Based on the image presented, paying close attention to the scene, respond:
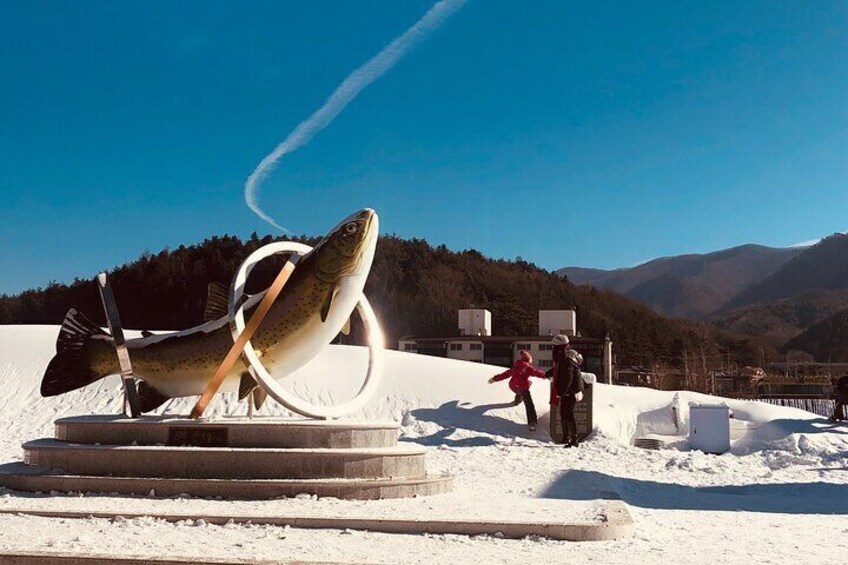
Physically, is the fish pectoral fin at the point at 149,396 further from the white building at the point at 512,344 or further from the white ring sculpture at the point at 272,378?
the white building at the point at 512,344

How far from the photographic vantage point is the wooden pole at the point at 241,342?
9.89 m

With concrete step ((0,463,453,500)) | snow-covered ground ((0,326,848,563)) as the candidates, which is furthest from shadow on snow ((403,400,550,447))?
concrete step ((0,463,453,500))

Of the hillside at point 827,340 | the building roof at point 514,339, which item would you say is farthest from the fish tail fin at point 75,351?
the hillside at point 827,340

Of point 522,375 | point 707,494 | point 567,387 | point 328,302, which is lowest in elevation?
point 707,494

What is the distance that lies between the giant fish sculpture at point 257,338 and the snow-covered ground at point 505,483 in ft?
7.71

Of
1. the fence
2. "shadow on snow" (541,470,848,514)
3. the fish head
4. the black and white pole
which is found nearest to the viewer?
"shadow on snow" (541,470,848,514)

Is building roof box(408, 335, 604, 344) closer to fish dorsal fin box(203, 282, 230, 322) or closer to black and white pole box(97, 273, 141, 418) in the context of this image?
fish dorsal fin box(203, 282, 230, 322)

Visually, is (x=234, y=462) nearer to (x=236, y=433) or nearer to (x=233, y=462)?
(x=233, y=462)

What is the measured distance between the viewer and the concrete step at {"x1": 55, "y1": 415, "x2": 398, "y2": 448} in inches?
369

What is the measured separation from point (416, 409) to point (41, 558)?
1153 cm

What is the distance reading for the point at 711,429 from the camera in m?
15.7

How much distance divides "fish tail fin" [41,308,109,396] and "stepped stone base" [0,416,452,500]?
1200 mm

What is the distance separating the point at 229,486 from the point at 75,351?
11.8 feet

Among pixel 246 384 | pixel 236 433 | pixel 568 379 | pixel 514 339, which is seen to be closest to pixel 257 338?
pixel 246 384
